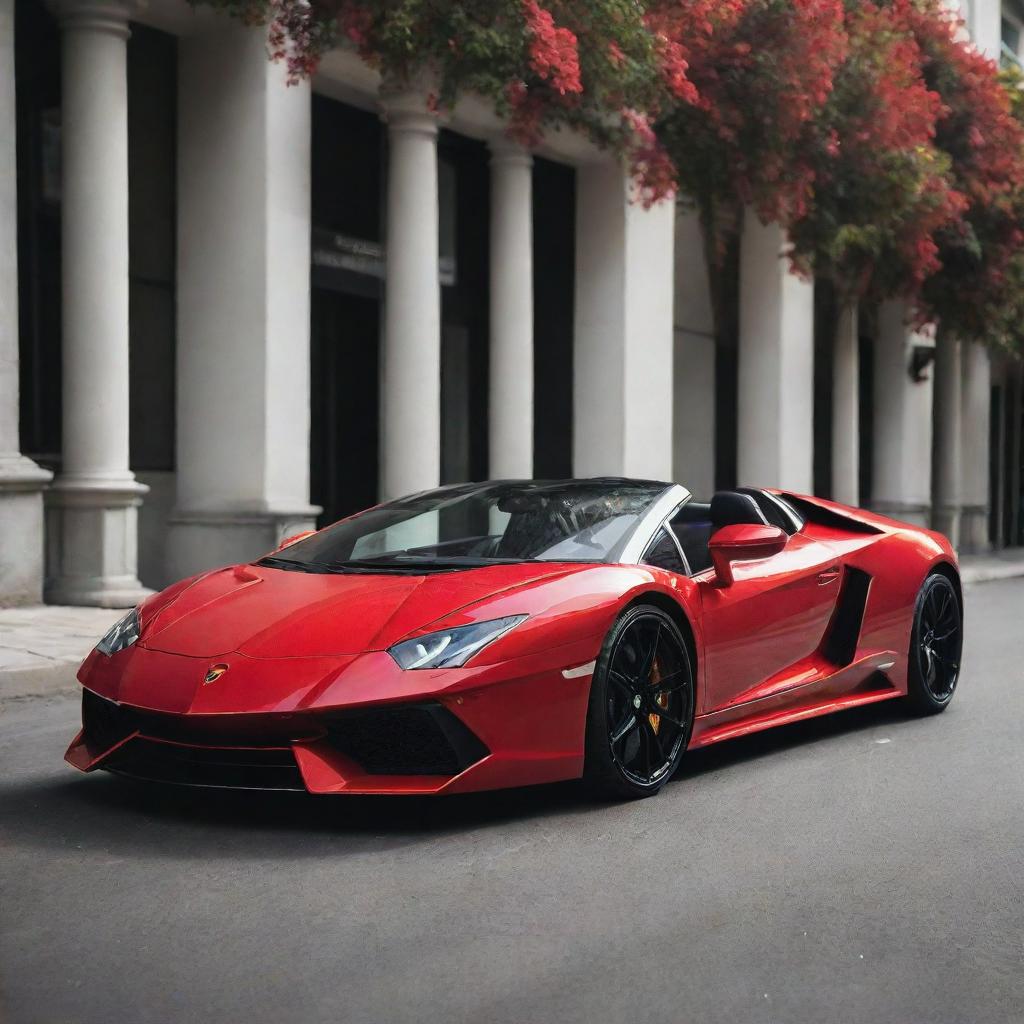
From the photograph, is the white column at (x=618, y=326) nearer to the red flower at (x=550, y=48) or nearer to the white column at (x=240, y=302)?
the red flower at (x=550, y=48)

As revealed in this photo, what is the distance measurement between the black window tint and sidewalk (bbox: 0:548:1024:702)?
3355 mm

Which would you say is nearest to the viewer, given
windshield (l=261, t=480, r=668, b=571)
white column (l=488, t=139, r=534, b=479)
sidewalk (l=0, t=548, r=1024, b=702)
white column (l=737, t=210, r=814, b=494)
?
windshield (l=261, t=480, r=668, b=571)

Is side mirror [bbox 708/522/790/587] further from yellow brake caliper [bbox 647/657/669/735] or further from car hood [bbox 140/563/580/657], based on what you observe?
car hood [bbox 140/563/580/657]

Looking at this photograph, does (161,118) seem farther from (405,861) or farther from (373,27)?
(405,861)

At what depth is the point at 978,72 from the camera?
64.1 feet

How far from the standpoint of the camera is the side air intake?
6.55m

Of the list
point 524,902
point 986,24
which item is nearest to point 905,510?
point 986,24

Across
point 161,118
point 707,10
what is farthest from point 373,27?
point 707,10

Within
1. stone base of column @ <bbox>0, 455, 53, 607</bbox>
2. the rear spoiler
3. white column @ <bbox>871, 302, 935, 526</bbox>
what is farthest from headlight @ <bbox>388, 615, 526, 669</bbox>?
white column @ <bbox>871, 302, 935, 526</bbox>

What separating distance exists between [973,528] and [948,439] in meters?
1.95

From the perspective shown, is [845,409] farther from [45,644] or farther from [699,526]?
[699,526]

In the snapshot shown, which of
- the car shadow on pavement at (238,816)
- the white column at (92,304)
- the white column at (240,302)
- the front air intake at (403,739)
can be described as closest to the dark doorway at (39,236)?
the white column at (92,304)

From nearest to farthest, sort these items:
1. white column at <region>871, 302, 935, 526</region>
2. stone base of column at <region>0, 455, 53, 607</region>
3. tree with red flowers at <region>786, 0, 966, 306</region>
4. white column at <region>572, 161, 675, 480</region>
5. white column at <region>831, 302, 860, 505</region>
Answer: stone base of column at <region>0, 455, 53, 607</region>, tree with red flowers at <region>786, 0, 966, 306</region>, white column at <region>572, 161, 675, 480</region>, white column at <region>831, 302, 860, 505</region>, white column at <region>871, 302, 935, 526</region>

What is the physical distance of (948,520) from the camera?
2573cm
